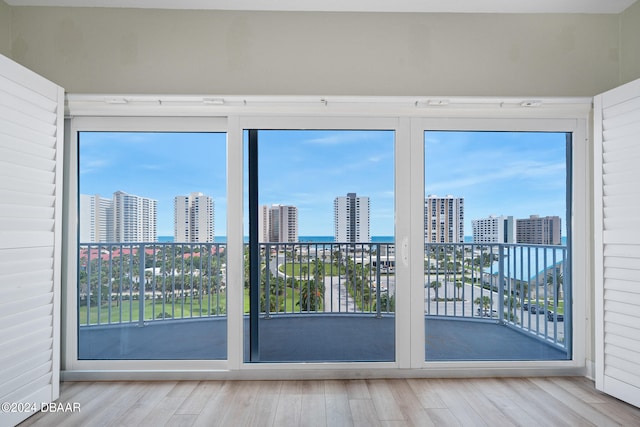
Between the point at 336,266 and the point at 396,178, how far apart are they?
1.10 metres

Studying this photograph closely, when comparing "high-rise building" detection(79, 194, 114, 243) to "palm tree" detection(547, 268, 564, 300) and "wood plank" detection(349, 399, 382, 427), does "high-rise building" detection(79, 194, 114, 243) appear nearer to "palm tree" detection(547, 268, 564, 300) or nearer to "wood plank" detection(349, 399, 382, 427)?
"wood plank" detection(349, 399, 382, 427)

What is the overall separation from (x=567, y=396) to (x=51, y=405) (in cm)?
345

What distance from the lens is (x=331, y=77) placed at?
268cm

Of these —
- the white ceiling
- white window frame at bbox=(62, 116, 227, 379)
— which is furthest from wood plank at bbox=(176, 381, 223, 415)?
the white ceiling

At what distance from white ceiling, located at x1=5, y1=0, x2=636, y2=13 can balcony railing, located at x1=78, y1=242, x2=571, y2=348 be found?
178cm

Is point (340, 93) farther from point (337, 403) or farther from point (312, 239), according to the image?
point (337, 403)

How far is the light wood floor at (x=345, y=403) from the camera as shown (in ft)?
7.04

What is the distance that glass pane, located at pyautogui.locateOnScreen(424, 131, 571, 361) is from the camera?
2.88m

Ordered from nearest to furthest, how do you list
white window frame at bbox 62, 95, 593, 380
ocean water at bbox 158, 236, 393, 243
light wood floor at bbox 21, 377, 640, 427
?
light wood floor at bbox 21, 377, 640, 427
white window frame at bbox 62, 95, 593, 380
ocean water at bbox 158, 236, 393, 243

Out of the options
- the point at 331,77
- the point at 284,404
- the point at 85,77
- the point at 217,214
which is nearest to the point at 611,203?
the point at 331,77

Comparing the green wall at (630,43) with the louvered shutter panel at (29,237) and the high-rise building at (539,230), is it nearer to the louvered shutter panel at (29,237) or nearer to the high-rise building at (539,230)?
the high-rise building at (539,230)

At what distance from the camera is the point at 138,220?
9.42 ft

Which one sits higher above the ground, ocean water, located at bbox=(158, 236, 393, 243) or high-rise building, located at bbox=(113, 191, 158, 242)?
high-rise building, located at bbox=(113, 191, 158, 242)

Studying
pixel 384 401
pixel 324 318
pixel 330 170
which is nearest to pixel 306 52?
pixel 330 170
